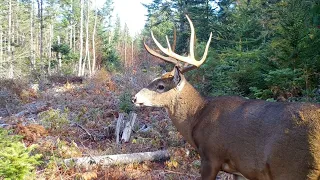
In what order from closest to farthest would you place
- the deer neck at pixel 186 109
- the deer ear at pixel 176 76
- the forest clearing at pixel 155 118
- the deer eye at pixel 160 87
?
the deer neck at pixel 186 109, the deer ear at pixel 176 76, the deer eye at pixel 160 87, the forest clearing at pixel 155 118

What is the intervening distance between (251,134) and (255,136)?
0.25 ft

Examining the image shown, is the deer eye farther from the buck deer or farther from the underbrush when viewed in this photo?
the underbrush

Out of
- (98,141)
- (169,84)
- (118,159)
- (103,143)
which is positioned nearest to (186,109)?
(169,84)

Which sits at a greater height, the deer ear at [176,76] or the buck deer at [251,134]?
the deer ear at [176,76]

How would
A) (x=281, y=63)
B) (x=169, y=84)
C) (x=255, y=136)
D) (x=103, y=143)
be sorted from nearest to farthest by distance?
(x=255, y=136)
(x=169, y=84)
(x=281, y=63)
(x=103, y=143)

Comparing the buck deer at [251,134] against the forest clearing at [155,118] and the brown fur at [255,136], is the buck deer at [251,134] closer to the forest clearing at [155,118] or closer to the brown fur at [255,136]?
the brown fur at [255,136]

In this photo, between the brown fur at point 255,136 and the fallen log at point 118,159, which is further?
the fallen log at point 118,159

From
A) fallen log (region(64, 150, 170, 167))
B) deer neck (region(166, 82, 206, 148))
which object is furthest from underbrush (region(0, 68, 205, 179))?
deer neck (region(166, 82, 206, 148))

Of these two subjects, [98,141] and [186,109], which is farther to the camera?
[98,141]

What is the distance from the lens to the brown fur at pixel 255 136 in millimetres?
3861

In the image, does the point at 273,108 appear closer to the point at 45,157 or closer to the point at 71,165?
the point at 71,165

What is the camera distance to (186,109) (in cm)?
587

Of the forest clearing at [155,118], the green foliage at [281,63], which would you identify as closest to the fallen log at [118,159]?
the forest clearing at [155,118]

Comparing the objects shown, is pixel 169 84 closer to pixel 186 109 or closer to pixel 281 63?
pixel 186 109
